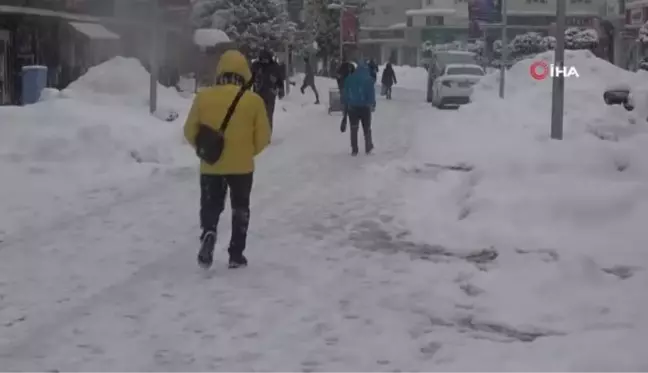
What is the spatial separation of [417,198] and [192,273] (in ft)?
15.0

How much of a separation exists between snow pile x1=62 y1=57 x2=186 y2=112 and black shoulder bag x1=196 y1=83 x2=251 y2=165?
14.8 metres

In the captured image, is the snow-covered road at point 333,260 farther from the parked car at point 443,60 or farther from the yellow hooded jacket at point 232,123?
the parked car at point 443,60

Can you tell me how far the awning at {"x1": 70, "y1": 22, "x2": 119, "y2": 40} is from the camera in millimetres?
38500

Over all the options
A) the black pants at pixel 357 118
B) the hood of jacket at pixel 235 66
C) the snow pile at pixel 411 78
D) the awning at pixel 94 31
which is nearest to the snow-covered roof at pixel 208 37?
the awning at pixel 94 31

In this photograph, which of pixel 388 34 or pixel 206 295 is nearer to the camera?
pixel 206 295

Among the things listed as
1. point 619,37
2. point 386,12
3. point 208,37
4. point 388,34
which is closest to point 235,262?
point 208,37

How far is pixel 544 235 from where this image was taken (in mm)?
9703

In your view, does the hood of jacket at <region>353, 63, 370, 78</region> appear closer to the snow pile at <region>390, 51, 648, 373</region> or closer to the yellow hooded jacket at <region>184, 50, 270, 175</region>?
the snow pile at <region>390, 51, 648, 373</region>

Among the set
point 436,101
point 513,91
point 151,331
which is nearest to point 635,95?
point 513,91

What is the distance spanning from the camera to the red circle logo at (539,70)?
30672mm

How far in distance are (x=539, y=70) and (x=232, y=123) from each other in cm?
2364

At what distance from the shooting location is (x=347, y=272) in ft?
28.2

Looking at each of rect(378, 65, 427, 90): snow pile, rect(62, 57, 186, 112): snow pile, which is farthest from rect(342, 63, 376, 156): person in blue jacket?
rect(378, 65, 427, 90): snow pile

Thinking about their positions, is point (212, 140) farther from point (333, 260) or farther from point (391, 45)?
point (391, 45)
